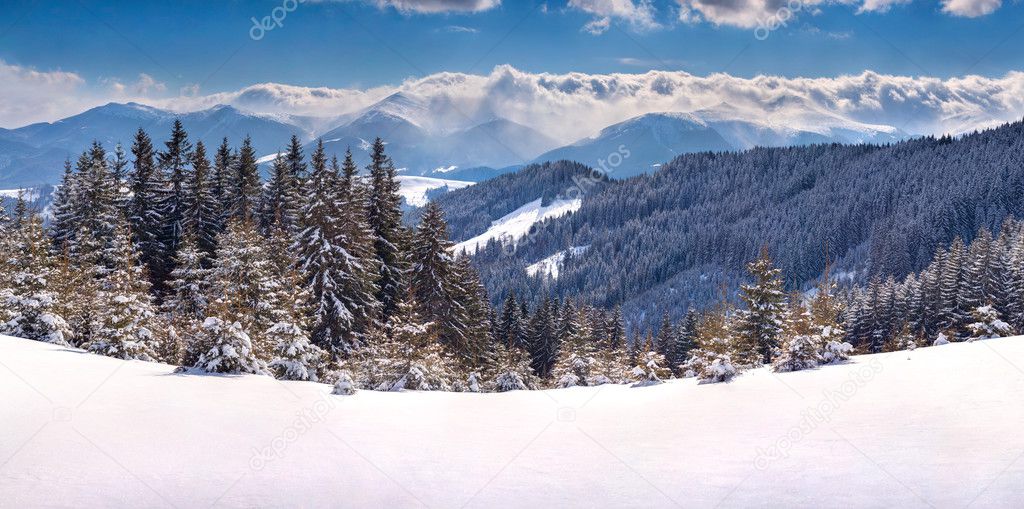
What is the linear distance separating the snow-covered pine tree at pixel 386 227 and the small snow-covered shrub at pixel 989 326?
28479mm

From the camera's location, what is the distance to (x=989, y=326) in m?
18.0

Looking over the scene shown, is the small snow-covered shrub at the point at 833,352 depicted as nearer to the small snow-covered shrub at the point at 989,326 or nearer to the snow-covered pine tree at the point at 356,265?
the small snow-covered shrub at the point at 989,326

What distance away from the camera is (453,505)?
21.6ft

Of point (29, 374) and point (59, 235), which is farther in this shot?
point (59, 235)

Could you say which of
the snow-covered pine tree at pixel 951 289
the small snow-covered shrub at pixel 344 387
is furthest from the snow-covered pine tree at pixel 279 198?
the snow-covered pine tree at pixel 951 289

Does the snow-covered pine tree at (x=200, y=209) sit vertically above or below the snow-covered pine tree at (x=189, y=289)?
above

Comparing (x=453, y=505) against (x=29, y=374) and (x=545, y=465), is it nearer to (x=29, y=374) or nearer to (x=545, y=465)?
(x=545, y=465)

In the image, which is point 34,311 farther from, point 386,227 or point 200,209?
point 200,209

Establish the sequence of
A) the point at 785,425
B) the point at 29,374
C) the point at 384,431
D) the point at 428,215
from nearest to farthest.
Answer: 1. the point at 785,425
2. the point at 384,431
3. the point at 29,374
4. the point at 428,215

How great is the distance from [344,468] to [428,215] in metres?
29.2

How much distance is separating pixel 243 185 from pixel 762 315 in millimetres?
41482

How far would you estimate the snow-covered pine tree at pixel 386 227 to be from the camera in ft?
123

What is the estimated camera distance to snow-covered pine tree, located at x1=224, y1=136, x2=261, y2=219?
1863 inches

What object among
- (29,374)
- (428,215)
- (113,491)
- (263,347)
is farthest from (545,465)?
(428,215)
